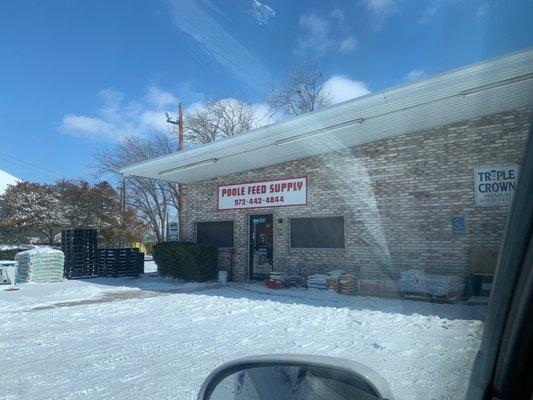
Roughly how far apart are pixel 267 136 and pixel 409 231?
4.86 metres

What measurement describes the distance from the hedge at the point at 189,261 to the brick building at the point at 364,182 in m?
0.65

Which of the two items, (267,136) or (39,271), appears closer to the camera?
(267,136)

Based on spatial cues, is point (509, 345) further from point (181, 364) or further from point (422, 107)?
point (422, 107)

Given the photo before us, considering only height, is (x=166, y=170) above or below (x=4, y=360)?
above

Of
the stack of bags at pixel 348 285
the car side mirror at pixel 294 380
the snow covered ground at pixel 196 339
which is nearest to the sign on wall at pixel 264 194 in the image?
the stack of bags at pixel 348 285

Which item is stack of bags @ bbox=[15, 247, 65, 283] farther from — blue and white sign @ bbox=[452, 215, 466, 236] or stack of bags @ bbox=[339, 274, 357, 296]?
blue and white sign @ bbox=[452, 215, 466, 236]

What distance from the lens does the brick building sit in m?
10.3

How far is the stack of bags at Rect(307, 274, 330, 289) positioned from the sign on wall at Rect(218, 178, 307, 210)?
263cm

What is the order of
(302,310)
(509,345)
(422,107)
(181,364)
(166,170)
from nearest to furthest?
(509,345) → (181,364) → (302,310) → (422,107) → (166,170)

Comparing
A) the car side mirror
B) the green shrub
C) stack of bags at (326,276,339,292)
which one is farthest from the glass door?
the green shrub

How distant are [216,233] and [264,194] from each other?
278 cm

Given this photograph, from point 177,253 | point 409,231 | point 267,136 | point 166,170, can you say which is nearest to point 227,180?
point 166,170

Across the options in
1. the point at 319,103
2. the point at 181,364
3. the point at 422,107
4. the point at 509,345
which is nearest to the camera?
the point at 509,345

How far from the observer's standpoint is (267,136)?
12.2 meters
